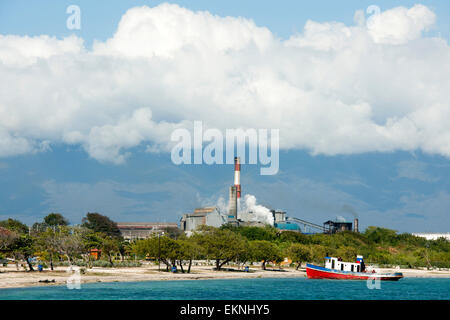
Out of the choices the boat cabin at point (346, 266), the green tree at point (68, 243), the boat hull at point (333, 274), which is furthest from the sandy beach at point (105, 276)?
the boat cabin at point (346, 266)

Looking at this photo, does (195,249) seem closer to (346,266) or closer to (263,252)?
(263,252)

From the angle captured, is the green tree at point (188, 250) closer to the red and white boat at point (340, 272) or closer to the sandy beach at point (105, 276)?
the sandy beach at point (105, 276)

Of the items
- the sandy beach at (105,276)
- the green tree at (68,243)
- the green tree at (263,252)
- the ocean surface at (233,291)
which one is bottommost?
the ocean surface at (233,291)

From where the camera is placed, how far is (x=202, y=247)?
10488cm

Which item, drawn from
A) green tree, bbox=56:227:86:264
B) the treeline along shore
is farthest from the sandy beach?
green tree, bbox=56:227:86:264

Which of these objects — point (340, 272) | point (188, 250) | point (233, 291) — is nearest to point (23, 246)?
point (188, 250)

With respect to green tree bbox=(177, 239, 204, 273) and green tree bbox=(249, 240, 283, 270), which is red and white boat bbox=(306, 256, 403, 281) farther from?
green tree bbox=(177, 239, 204, 273)

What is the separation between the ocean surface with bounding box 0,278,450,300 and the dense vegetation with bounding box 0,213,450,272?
11.6 m

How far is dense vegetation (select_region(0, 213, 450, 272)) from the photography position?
295ft

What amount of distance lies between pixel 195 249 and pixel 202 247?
3.54 meters

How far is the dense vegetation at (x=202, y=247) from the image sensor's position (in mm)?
90000

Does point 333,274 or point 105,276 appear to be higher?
point 105,276
